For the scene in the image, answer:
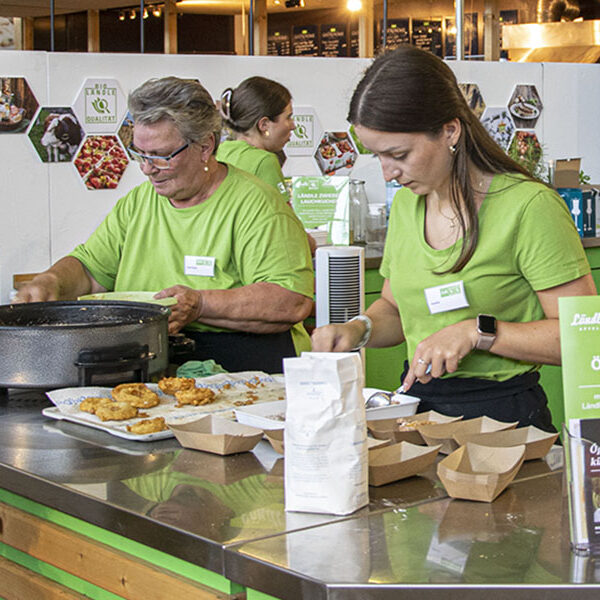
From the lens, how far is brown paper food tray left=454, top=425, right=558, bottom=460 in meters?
1.72

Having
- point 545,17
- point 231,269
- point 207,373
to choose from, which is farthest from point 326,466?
point 545,17

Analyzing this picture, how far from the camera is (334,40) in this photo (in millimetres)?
7480

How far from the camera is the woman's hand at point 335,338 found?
7.19ft

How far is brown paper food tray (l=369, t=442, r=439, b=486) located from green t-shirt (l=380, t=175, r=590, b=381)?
1.89 feet

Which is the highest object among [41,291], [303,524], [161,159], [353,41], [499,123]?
[353,41]

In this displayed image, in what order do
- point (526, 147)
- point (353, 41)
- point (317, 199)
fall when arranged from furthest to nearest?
1. point (353, 41)
2. point (526, 147)
3. point (317, 199)

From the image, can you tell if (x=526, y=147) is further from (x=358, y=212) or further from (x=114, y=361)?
(x=114, y=361)

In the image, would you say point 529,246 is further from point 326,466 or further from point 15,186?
point 15,186

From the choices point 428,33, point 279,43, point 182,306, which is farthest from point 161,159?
point 428,33

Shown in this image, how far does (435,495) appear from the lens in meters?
1.57

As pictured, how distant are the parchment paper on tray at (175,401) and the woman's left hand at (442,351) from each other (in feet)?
1.19

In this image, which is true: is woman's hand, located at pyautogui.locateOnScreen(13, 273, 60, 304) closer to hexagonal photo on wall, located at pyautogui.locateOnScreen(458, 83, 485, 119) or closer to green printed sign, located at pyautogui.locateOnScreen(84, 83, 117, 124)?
green printed sign, located at pyautogui.locateOnScreen(84, 83, 117, 124)

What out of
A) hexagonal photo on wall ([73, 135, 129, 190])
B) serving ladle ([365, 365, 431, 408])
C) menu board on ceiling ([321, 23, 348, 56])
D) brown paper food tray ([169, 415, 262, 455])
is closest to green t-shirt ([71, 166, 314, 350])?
serving ladle ([365, 365, 431, 408])

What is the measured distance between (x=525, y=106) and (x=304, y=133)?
63.8 inches
